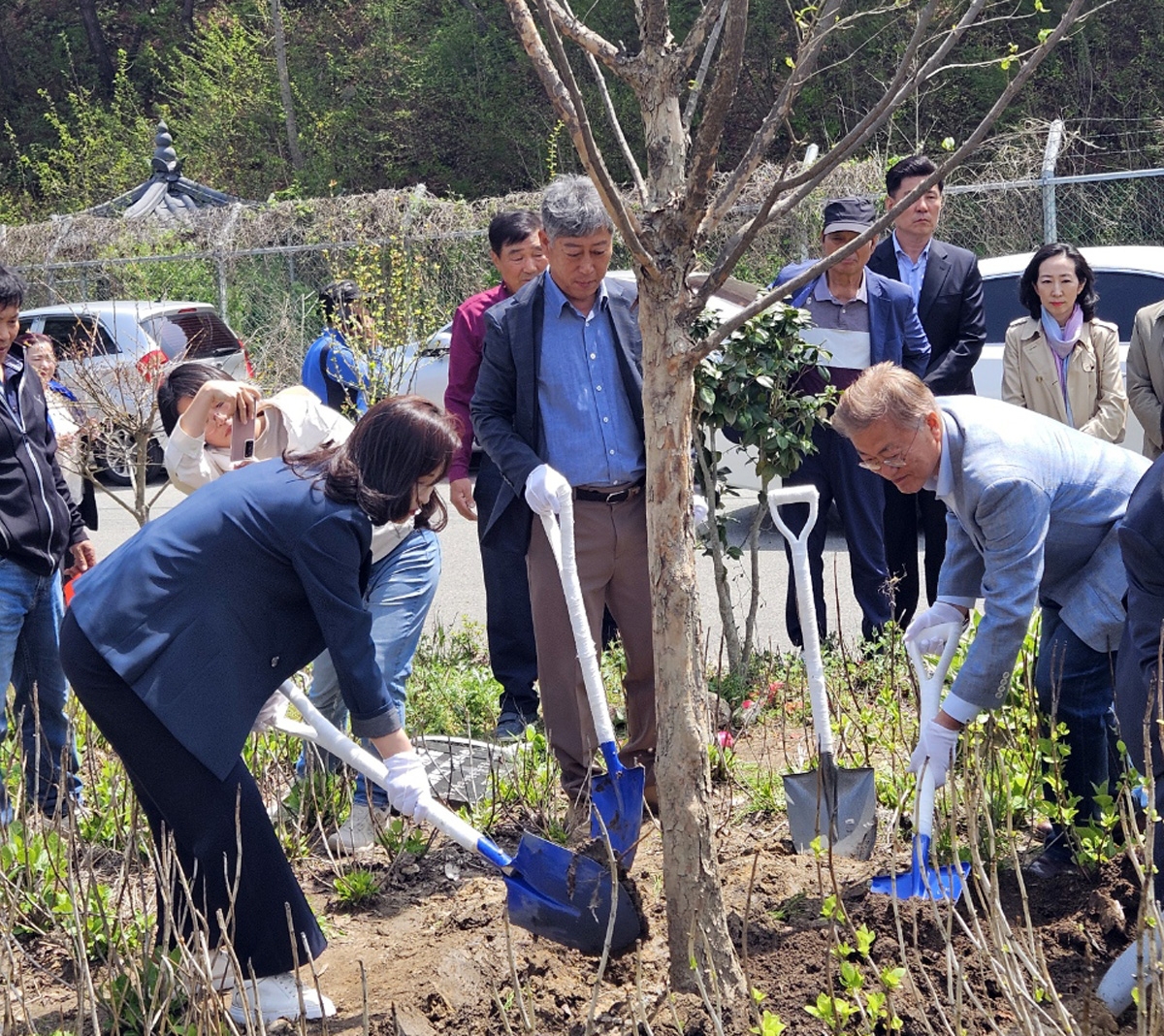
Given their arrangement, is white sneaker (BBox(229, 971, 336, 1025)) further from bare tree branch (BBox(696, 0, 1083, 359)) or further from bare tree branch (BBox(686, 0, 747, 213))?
bare tree branch (BBox(686, 0, 747, 213))

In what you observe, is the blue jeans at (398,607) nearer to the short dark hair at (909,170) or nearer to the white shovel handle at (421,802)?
the white shovel handle at (421,802)

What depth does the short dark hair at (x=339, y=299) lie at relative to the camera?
645cm

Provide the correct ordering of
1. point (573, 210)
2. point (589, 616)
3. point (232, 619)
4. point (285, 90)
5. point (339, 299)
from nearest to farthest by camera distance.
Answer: point (232, 619) < point (573, 210) < point (589, 616) < point (339, 299) < point (285, 90)

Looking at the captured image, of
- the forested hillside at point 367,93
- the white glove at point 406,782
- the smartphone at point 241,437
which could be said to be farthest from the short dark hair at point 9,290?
the forested hillside at point 367,93

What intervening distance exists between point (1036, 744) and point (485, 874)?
1452 millimetres

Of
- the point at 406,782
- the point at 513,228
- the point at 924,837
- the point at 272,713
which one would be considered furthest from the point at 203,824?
the point at 513,228

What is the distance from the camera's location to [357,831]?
12.4ft

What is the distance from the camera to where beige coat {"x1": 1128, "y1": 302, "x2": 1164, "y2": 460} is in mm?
4711

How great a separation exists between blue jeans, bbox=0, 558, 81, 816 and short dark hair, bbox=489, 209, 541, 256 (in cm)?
185

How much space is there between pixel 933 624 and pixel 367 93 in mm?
22827

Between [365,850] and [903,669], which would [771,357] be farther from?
[365,850]

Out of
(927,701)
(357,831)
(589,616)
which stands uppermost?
(589,616)

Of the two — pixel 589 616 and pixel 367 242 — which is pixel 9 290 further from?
pixel 367 242

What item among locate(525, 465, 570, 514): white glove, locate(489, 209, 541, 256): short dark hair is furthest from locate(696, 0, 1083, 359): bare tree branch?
locate(489, 209, 541, 256): short dark hair
